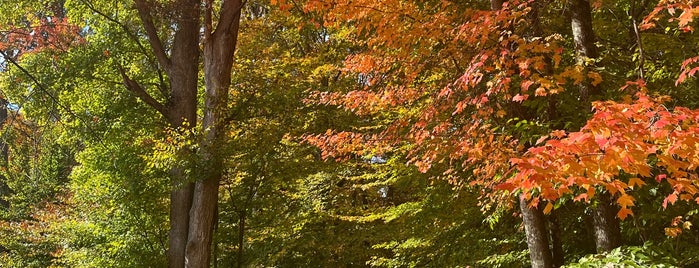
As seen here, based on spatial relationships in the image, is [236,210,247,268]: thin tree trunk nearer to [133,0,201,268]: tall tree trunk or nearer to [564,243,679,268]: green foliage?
[133,0,201,268]: tall tree trunk

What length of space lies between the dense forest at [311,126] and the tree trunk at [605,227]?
19 mm

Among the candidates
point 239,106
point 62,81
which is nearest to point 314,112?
point 239,106

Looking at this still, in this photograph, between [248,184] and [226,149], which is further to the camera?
[248,184]

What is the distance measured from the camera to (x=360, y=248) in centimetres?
1143

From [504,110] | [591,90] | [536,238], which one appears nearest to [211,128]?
[504,110]

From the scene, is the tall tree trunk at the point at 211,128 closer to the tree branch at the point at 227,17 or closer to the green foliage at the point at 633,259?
the tree branch at the point at 227,17

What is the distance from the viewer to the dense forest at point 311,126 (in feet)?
17.7

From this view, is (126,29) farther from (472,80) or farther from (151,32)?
(472,80)

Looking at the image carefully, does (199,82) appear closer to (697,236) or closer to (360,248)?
(360,248)

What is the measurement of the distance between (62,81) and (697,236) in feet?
30.3

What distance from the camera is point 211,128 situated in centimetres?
883

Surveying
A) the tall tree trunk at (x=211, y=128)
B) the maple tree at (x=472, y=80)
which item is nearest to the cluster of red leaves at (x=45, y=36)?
the tall tree trunk at (x=211, y=128)

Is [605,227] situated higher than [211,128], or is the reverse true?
[211,128]

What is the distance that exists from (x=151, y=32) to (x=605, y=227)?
7.70 m
